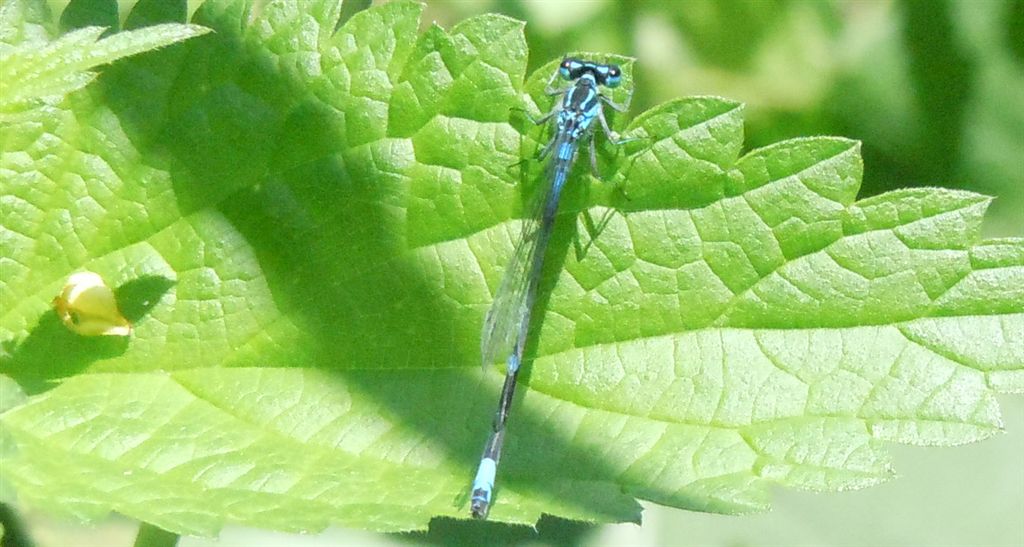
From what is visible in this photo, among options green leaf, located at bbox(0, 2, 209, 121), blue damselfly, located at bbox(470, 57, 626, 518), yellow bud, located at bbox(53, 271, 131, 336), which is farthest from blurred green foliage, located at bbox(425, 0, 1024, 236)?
green leaf, located at bbox(0, 2, 209, 121)

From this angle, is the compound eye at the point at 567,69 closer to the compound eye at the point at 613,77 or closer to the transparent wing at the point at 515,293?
the compound eye at the point at 613,77

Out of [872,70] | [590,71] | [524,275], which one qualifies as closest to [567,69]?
[590,71]

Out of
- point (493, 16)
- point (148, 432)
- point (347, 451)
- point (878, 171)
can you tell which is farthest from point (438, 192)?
point (878, 171)

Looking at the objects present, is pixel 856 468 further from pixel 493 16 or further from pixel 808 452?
pixel 493 16

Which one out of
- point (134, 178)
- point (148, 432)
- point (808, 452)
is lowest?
point (148, 432)

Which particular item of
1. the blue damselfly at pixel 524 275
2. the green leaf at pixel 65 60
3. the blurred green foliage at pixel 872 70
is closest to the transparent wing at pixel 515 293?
the blue damselfly at pixel 524 275

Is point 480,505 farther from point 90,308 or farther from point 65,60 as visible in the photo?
point 65,60
